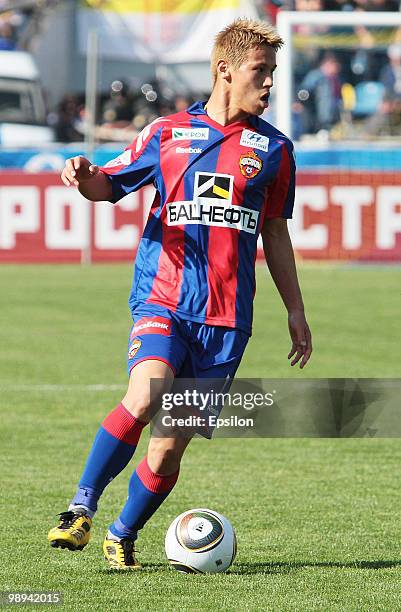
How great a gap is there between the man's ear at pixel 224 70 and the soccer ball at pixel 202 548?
1706 millimetres

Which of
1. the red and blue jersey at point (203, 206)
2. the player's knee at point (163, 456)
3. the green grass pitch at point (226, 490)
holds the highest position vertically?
the red and blue jersey at point (203, 206)

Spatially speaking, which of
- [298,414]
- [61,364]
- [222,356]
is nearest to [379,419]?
Result: [298,414]

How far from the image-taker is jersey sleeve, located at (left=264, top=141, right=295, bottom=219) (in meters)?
5.18

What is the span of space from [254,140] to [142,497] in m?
1.43

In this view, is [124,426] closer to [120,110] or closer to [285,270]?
[285,270]

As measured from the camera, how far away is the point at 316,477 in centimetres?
718

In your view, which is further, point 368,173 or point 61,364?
point 368,173

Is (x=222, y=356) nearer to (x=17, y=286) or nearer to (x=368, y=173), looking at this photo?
(x=17, y=286)

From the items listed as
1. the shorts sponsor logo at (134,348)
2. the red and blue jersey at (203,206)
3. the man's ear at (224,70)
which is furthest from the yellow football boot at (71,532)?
the man's ear at (224,70)

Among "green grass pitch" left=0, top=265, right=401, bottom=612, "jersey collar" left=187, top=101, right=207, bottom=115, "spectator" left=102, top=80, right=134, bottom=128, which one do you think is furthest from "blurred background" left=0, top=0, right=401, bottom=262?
"jersey collar" left=187, top=101, right=207, bottom=115

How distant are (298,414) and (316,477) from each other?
1.53 meters

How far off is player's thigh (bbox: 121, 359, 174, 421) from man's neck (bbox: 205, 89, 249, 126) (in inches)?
39.6

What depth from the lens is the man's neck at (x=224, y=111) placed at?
16.8ft

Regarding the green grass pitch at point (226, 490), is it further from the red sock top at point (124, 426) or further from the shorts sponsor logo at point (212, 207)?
the shorts sponsor logo at point (212, 207)
